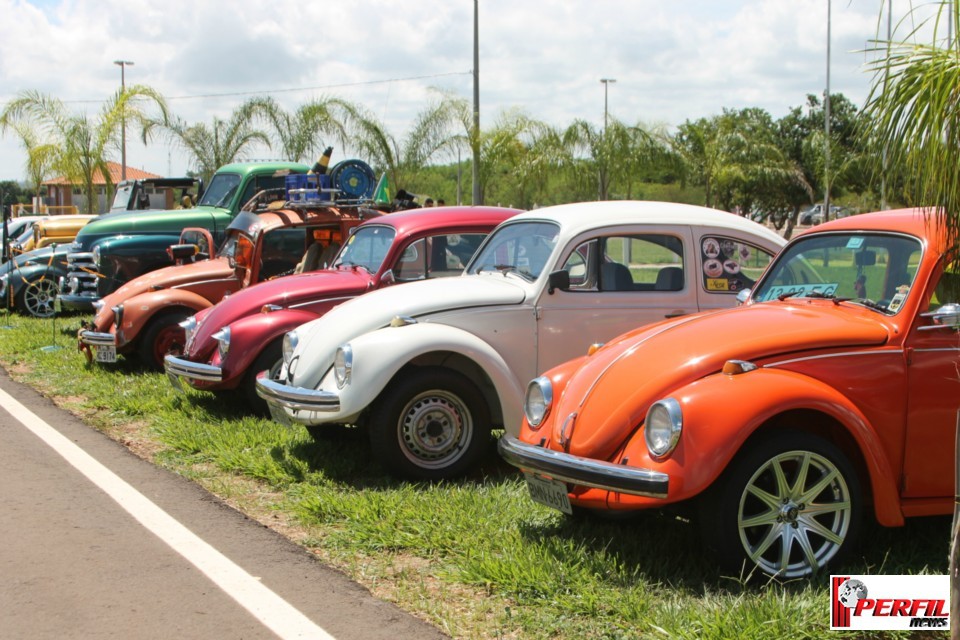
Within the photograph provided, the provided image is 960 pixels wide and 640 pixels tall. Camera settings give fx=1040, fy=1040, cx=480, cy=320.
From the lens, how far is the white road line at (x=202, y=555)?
14.6ft

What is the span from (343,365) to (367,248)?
2.53 meters

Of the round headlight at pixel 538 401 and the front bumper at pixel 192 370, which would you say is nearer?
the round headlight at pixel 538 401

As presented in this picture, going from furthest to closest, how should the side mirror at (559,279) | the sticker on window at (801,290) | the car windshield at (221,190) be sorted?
1. the car windshield at (221,190)
2. the side mirror at (559,279)
3. the sticker on window at (801,290)

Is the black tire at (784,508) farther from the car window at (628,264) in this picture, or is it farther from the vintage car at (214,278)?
the vintage car at (214,278)

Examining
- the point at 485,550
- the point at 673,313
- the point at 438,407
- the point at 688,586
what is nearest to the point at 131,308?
the point at 438,407

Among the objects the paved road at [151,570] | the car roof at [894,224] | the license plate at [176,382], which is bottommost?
the paved road at [151,570]

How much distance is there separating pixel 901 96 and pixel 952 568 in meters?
1.69

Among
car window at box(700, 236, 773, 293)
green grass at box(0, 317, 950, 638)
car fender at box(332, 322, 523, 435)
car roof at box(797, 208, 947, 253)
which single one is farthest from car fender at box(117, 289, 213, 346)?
car roof at box(797, 208, 947, 253)

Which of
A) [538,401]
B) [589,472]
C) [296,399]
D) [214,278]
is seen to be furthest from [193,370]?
[589,472]

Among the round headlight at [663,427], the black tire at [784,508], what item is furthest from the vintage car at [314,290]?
the black tire at [784,508]

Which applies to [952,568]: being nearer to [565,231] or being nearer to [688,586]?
[688,586]

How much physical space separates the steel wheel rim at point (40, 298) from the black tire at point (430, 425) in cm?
1264

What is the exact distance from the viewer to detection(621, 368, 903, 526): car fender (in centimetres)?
445

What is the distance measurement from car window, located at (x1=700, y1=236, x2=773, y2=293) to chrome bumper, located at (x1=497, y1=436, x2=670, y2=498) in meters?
2.66
